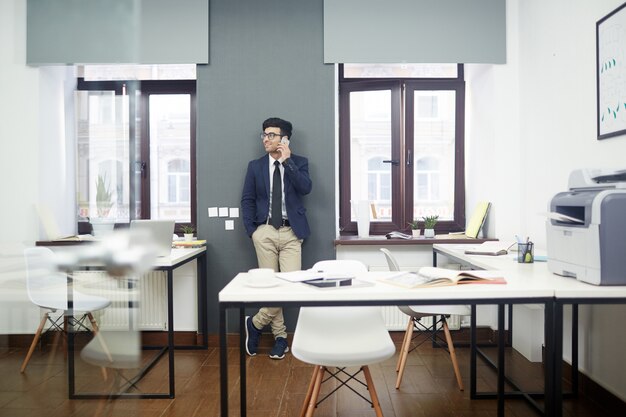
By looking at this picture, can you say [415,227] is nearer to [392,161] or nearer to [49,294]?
[392,161]

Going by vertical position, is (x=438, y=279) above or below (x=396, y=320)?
above

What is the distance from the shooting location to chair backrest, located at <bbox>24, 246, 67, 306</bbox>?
329 mm

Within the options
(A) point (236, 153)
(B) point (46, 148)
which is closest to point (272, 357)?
(A) point (236, 153)

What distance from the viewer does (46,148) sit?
1.13 ft

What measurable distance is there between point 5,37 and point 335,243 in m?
2.78

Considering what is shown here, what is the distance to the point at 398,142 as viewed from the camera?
3363 mm

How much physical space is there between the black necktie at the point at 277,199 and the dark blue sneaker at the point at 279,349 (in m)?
0.72

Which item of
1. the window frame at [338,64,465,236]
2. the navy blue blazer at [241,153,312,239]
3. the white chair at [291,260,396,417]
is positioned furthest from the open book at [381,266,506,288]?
the window frame at [338,64,465,236]

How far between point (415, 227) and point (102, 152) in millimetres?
3061

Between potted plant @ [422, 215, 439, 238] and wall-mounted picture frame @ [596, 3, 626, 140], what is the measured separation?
1.23m

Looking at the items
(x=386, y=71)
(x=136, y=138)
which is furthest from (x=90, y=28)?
(x=386, y=71)

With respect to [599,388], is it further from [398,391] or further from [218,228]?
[218,228]

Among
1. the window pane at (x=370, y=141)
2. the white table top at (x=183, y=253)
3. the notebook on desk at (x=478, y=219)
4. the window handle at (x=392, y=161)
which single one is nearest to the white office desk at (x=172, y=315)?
the white table top at (x=183, y=253)

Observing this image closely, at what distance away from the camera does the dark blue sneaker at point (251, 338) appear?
2.91 m
